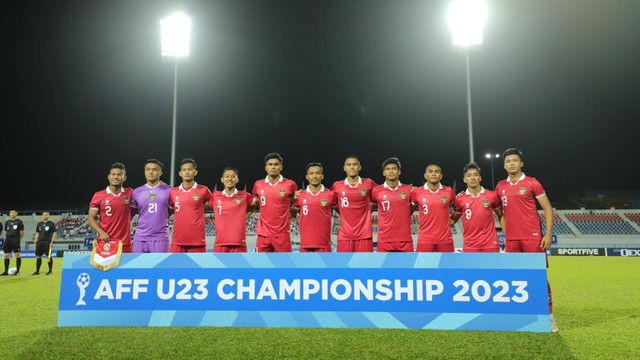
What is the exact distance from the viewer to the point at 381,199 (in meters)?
6.16

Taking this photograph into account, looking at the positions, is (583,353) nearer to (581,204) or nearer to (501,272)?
(501,272)

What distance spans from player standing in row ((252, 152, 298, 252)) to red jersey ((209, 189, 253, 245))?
0.23 metres

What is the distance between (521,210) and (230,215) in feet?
13.4

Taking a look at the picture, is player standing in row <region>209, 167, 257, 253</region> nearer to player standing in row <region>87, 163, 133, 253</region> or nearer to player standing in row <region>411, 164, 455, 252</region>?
player standing in row <region>87, 163, 133, 253</region>

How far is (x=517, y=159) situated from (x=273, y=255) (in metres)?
3.56

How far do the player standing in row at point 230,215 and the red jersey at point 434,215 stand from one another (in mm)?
2580

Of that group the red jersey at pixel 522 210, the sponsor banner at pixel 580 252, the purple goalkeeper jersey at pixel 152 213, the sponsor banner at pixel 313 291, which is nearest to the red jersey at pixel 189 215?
the purple goalkeeper jersey at pixel 152 213

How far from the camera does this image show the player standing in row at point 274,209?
6094mm

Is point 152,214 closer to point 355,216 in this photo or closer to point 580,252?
point 355,216

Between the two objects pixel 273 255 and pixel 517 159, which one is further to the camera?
pixel 517 159

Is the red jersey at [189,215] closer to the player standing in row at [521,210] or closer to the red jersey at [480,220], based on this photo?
the red jersey at [480,220]

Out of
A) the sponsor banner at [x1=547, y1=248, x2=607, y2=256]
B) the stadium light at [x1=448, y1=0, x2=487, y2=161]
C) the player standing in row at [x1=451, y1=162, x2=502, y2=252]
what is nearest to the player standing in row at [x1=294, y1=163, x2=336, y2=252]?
the player standing in row at [x1=451, y1=162, x2=502, y2=252]

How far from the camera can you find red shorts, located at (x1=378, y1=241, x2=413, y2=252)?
604cm

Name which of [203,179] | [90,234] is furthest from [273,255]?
[203,179]
